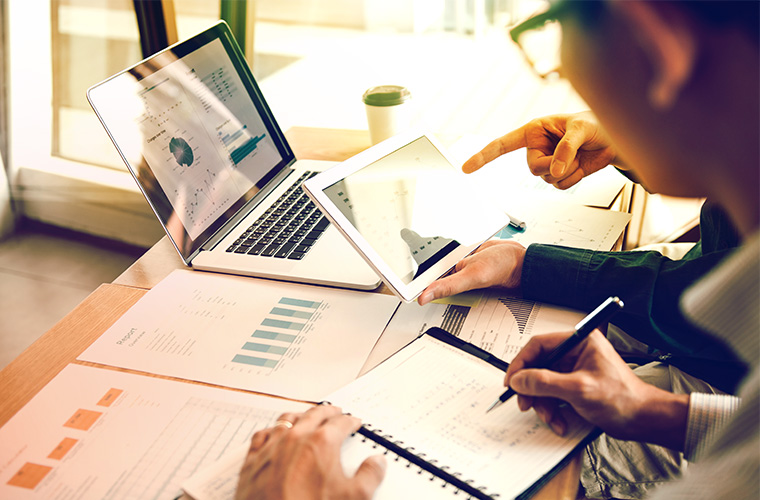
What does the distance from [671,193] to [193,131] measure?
0.85m

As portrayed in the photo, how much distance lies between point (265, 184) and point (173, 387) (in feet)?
1.89

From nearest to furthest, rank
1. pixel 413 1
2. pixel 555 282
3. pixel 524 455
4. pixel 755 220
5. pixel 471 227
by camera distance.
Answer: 1. pixel 755 220
2. pixel 524 455
3. pixel 555 282
4. pixel 471 227
5. pixel 413 1

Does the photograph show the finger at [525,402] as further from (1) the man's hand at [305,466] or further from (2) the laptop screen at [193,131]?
(2) the laptop screen at [193,131]

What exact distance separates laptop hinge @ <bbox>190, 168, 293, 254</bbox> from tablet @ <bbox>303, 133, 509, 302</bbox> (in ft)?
1.01

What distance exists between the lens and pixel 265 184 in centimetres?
132

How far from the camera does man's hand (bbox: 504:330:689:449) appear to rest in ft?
2.32

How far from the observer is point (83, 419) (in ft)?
2.62

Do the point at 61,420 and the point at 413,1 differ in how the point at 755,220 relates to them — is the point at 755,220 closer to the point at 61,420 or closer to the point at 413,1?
the point at 61,420

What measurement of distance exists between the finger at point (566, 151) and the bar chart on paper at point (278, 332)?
51cm

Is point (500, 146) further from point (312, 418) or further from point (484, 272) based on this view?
point (312, 418)

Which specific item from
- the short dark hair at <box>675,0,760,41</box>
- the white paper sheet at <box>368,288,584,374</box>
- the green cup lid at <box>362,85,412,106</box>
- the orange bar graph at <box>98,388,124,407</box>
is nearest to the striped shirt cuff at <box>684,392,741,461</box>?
the white paper sheet at <box>368,288,584,374</box>

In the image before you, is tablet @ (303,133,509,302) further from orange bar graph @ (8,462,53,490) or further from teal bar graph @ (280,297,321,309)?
orange bar graph @ (8,462,53,490)

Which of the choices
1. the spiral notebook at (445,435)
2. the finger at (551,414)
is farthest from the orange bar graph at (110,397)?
the finger at (551,414)

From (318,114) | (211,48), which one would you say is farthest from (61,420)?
(318,114)
